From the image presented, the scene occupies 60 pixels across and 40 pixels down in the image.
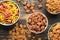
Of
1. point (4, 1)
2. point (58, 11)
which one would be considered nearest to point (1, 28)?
point (4, 1)

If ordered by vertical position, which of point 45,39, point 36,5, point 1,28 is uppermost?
point 36,5

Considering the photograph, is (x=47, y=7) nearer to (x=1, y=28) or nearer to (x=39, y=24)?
(x=39, y=24)

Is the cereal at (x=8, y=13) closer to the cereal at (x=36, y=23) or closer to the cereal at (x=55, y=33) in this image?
the cereal at (x=36, y=23)

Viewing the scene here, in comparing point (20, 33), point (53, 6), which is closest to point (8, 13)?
point (20, 33)

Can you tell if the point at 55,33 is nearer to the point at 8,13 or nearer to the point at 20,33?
the point at 20,33

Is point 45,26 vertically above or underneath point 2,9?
underneath

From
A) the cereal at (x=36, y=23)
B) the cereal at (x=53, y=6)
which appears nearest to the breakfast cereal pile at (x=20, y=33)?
the cereal at (x=36, y=23)
